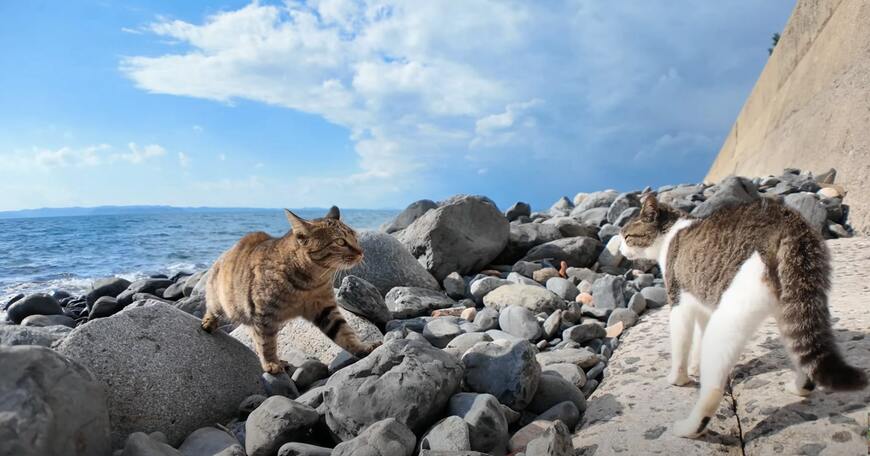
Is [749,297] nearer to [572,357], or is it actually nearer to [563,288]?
[572,357]

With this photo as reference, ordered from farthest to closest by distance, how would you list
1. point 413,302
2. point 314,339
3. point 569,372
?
point 413,302, point 314,339, point 569,372

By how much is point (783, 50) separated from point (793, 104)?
517 cm

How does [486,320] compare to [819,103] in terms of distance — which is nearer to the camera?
[486,320]

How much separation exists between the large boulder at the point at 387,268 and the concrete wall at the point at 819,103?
22.8 ft

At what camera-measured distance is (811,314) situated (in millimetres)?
2527

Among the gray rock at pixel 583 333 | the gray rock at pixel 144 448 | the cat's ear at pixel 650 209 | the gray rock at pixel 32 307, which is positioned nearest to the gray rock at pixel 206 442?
the gray rock at pixel 144 448

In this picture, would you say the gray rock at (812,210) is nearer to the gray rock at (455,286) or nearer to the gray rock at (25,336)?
the gray rock at (455,286)

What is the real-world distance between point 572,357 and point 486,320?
130cm

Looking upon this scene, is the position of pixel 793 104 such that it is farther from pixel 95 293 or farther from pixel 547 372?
pixel 95 293

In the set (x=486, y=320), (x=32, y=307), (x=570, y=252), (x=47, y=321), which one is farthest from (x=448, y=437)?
(x=32, y=307)

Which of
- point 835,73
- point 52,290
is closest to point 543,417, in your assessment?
point 835,73

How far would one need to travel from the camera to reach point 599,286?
20.0 ft

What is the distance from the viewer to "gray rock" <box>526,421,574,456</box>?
2.61m

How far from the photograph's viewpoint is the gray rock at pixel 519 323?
5141 mm
